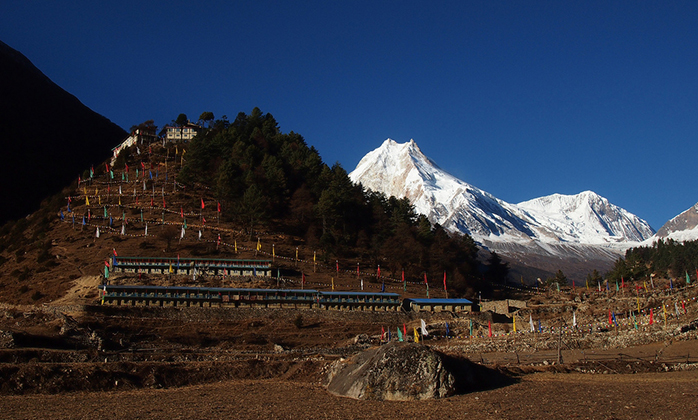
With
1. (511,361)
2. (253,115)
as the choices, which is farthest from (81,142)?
(511,361)

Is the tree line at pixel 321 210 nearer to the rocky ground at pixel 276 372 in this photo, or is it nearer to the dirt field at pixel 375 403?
the rocky ground at pixel 276 372

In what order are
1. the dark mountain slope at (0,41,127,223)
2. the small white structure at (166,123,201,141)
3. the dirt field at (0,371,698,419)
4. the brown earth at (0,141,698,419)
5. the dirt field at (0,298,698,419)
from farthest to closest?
1. the dark mountain slope at (0,41,127,223)
2. the small white structure at (166,123,201,141)
3. the brown earth at (0,141,698,419)
4. the dirt field at (0,298,698,419)
5. the dirt field at (0,371,698,419)

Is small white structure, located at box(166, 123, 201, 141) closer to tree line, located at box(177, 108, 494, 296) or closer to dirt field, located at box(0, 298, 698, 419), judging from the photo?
tree line, located at box(177, 108, 494, 296)

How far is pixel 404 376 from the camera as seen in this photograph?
2245cm

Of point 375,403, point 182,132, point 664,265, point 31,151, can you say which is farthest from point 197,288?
point 31,151

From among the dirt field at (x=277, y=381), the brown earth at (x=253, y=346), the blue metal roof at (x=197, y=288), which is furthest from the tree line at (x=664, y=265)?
the blue metal roof at (x=197, y=288)

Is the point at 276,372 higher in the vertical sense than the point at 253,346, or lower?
lower

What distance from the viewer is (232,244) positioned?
80.1 meters

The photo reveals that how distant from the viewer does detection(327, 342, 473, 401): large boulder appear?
22172mm

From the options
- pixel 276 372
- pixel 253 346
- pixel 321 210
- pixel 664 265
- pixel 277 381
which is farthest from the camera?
pixel 664 265

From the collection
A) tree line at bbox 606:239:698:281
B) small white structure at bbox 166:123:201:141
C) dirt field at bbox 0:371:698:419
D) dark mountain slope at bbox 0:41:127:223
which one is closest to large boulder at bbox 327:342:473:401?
dirt field at bbox 0:371:698:419

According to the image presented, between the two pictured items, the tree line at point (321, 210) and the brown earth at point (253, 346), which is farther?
the tree line at point (321, 210)

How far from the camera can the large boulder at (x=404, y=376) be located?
2217 centimetres

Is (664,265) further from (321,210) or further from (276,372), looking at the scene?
(276,372)
